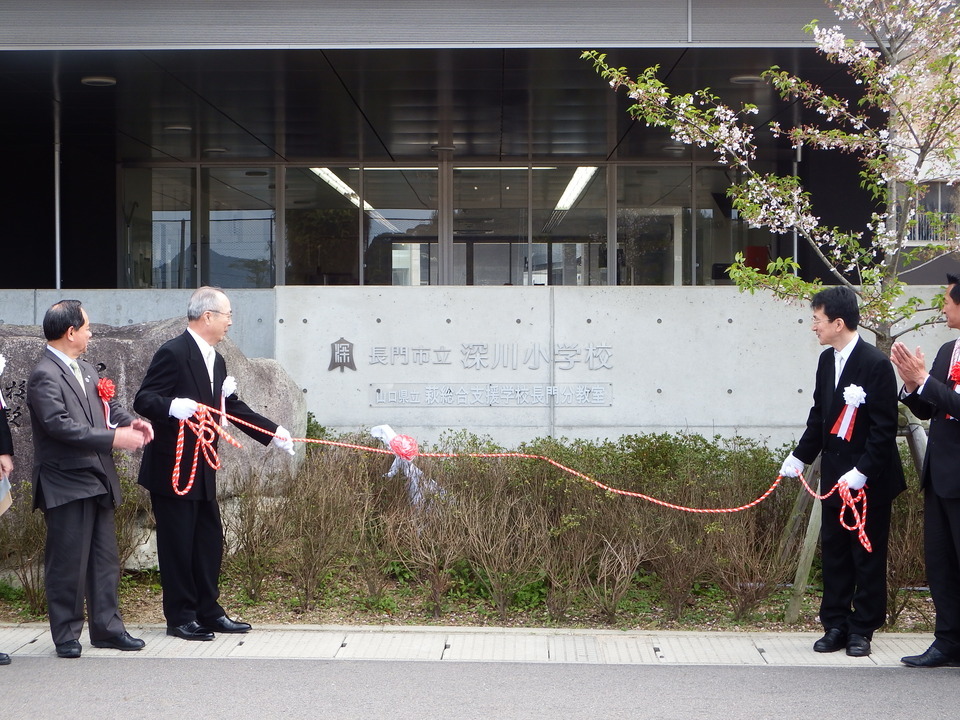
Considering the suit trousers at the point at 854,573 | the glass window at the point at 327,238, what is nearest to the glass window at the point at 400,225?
the glass window at the point at 327,238

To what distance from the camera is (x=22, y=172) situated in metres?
16.0

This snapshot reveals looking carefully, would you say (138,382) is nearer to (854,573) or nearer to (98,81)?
(98,81)

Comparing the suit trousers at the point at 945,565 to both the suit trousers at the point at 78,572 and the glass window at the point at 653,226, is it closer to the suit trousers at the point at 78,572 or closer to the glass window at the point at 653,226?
the suit trousers at the point at 78,572

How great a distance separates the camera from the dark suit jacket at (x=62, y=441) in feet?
17.0

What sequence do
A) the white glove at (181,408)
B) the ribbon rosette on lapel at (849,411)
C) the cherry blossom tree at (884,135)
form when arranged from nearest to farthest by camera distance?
the ribbon rosette on lapel at (849,411) → the white glove at (181,408) → the cherry blossom tree at (884,135)

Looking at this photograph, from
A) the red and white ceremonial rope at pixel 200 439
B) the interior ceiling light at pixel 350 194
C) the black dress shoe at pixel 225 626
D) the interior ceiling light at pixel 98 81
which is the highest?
the interior ceiling light at pixel 98 81

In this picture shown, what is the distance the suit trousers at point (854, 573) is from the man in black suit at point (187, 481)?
3105 mm

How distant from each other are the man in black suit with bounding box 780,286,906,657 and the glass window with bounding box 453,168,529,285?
11.7 meters

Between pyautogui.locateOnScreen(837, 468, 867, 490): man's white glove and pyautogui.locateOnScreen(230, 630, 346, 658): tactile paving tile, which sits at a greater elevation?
pyautogui.locateOnScreen(837, 468, 867, 490): man's white glove

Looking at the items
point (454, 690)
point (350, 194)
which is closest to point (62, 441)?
point (454, 690)

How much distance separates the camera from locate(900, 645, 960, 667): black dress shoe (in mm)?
5090

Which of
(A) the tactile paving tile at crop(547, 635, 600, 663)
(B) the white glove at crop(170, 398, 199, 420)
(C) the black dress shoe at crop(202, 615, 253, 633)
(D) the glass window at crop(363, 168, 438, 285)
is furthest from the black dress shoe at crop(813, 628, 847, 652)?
(D) the glass window at crop(363, 168, 438, 285)

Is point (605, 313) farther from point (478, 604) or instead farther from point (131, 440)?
point (131, 440)

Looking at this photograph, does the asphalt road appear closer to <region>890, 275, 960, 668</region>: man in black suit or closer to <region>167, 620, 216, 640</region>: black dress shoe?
<region>890, 275, 960, 668</region>: man in black suit
